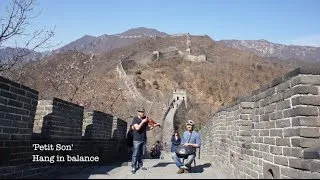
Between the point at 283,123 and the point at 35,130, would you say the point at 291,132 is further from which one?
the point at 35,130

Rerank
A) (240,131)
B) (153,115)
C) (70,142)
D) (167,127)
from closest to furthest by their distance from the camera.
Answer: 1. (240,131)
2. (70,142)
3. (167,127)
4. (153,115)

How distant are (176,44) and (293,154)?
362 ft

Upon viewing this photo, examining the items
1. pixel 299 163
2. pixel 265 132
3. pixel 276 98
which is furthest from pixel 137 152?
pixel 299 163

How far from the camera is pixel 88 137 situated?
10.9 meters

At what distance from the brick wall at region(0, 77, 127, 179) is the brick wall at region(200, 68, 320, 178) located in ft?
12.0

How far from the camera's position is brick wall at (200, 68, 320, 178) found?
201 inches

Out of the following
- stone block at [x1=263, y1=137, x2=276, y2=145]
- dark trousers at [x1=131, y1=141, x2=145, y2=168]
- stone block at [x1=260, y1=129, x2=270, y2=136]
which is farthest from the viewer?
dark trousers at [x1=131, y1=141, x2=145, y2=168]

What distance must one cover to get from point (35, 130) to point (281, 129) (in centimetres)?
493

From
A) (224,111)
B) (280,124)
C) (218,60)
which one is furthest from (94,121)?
(218,60)

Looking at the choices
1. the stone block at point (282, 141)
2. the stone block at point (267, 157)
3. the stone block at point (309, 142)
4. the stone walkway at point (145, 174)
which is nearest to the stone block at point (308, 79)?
the stone block at point (309, 142)

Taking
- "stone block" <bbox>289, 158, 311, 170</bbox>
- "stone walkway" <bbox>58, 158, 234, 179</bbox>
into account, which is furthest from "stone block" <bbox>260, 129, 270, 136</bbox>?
"stone block" <bbox>289, 158, 311, 170</bbox>

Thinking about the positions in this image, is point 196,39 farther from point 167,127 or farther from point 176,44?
point 167,127

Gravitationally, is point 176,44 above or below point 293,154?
above

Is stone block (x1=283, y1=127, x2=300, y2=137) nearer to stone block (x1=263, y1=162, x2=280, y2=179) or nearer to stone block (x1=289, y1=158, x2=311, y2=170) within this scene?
stone block (x1=289, y1=158, x2=311, y2=170)
